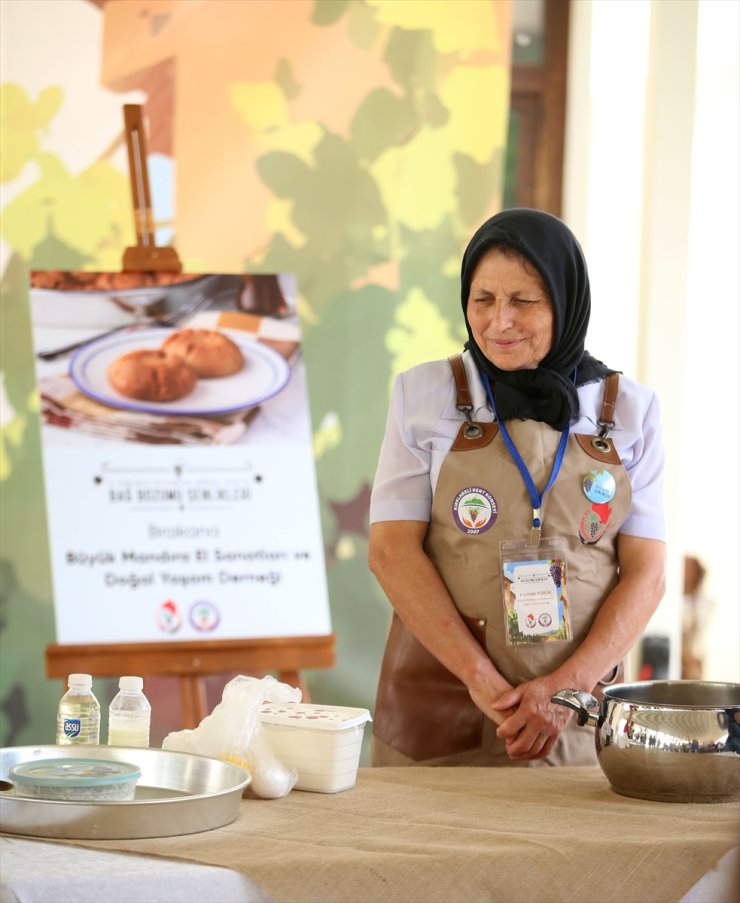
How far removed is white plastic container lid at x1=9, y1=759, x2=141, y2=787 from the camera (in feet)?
4.07

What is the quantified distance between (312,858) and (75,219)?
3184mm

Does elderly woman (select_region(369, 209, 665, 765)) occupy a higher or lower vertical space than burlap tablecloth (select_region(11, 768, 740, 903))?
higher

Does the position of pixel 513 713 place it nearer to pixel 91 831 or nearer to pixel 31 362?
pixel 91 831

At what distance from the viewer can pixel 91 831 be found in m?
1.21

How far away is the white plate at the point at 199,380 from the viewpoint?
10.9 feet

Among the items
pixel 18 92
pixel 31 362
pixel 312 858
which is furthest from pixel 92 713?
pixel 18 92

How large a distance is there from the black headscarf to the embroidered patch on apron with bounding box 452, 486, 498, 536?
0.14 meters

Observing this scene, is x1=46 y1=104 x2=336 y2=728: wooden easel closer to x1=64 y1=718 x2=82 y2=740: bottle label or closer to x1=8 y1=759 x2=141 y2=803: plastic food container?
x1=64 y1=718 x2=82 y2=740: bottle label

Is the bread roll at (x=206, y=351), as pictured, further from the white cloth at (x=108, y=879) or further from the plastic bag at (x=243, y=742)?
the white cloth at (x=108, y=879)

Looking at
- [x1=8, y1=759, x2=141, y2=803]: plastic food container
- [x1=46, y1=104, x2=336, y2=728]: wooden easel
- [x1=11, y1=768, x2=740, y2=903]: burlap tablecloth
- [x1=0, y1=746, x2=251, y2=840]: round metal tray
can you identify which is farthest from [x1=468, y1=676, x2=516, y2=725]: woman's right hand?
[x1=46, y1=104, x2=336, y2=728]: wooden easel

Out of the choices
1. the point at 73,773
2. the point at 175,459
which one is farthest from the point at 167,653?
the point at 73,773

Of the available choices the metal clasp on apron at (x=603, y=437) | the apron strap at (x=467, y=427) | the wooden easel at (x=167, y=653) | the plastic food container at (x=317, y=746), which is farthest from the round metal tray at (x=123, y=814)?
the wooden easel at (x=167, y=653)

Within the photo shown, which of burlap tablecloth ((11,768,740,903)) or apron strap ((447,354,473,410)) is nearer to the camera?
burlap tablecloth ((11,768,740,903))

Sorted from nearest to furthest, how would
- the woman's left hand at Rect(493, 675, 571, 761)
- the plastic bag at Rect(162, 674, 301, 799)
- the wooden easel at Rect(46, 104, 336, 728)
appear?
the plastic bag at Rect(162, 674, 301, 799), the woman's left hand at Rect(493, 675, 571, 761), the wooden easel at Rect(46, 104, 336, 728)
